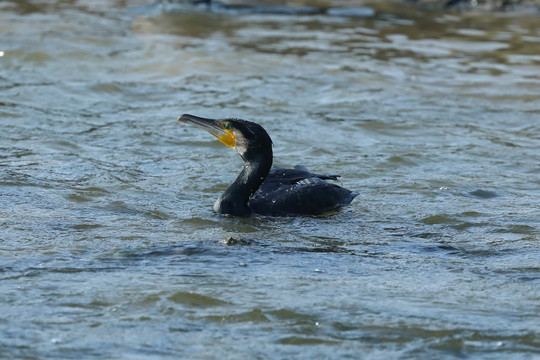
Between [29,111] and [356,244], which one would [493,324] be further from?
[29,111]

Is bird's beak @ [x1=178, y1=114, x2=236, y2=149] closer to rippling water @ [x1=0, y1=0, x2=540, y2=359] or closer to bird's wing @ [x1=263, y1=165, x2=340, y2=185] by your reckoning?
bird's wing @ [x1=263, y1=165, x2=340, y2=185]

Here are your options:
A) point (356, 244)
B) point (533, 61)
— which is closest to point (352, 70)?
point (533, 61)

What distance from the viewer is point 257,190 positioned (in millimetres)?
7770

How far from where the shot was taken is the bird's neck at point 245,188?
295 inches

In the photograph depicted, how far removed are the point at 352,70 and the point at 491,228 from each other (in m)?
6.56

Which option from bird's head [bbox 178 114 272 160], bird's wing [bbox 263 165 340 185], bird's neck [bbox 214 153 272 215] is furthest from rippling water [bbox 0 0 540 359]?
bird's head [bbox 178 114 272 160]

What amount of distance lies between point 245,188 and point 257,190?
9.8 inches

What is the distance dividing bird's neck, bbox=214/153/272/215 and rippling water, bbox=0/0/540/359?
0.11 meters

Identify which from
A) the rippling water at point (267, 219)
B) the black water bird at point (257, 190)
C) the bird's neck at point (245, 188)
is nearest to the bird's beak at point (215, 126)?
the black water bird at point (257, 190)

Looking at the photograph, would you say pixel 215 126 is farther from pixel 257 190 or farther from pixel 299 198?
pixel 299 198

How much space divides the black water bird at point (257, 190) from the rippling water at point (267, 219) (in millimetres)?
128

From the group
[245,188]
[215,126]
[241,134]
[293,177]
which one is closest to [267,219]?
[245,188]

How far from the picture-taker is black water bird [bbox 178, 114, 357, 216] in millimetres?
7523

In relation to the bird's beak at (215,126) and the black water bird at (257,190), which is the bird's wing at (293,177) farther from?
the bird's beak at (215,126)
